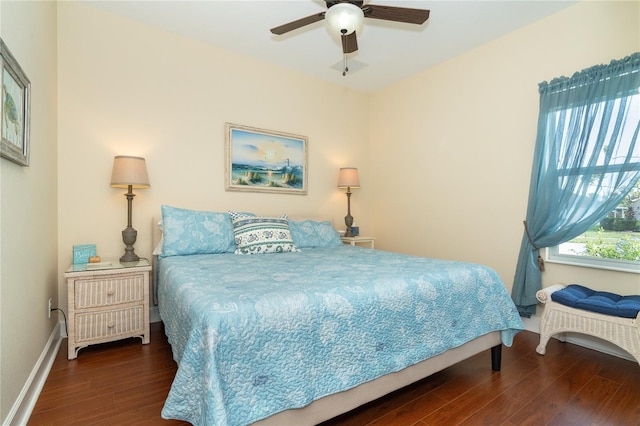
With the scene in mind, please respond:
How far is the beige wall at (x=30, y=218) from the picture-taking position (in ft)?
4.75

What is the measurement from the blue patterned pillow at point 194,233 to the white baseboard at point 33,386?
958 mm

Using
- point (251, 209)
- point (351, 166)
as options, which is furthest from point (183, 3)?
point (351, 166)

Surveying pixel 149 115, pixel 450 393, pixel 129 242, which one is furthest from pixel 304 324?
pixel 149 115

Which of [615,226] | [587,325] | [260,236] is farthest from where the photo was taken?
[260,236]

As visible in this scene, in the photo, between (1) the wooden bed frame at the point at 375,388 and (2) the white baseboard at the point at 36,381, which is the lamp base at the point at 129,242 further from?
(1) the wooden bed frame at the point at 375,388

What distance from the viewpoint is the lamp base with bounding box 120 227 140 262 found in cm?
274

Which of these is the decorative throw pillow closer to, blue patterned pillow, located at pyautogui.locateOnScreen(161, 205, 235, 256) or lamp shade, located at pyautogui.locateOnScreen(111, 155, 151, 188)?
blue patterned pillow, located at pyautogui.locateOnScreen(161, 205, 235, 256)

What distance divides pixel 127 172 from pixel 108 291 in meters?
0.94

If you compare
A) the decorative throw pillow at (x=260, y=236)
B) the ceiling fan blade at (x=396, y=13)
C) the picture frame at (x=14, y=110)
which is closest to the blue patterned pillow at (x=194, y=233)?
the decorative throw pillow at (x=260, y=236)

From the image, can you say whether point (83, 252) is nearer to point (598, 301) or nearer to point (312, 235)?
point (312, 235)

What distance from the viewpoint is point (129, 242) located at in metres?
2.75

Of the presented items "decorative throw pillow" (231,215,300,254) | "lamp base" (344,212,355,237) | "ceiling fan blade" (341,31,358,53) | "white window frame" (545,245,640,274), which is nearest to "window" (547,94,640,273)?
"white window frame" (545,245,640,274)

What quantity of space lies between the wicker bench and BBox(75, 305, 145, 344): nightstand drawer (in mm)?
3059

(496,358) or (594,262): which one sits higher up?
(594,262)
